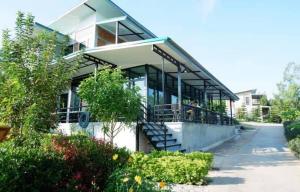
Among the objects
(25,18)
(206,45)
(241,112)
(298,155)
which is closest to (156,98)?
(206,45)

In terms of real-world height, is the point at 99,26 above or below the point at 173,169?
above

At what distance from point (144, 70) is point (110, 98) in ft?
24.6

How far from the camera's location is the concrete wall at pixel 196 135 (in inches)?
571

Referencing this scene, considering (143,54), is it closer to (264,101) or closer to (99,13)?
(99,13)

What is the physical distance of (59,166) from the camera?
5.00m

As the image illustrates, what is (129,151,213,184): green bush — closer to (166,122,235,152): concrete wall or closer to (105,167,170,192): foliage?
(105,167,170,192): foliage

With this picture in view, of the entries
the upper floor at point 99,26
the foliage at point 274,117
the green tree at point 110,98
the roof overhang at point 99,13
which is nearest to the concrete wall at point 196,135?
the green tree at point 110,98

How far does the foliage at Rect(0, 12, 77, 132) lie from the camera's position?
24.3 feet

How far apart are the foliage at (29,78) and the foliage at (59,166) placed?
93 centimetres

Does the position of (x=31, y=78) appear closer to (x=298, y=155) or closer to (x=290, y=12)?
(x=290, y=12)

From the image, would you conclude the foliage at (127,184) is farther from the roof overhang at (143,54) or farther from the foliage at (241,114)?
the foliage at (241,114)

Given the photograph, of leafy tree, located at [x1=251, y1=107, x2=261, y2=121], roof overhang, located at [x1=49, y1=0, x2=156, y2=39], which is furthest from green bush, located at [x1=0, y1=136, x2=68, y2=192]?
leafy tree, located at [x1=251, y1=107, x2=261, y2=121]

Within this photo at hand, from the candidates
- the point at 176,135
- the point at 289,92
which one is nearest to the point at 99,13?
the point at 176,135

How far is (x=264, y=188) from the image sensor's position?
8133 mm
